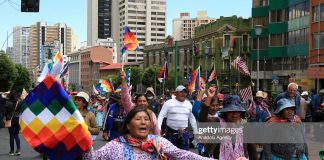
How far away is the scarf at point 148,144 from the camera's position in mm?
4234

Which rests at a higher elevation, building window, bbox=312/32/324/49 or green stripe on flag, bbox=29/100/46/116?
building window, bbox=312/32/324/49

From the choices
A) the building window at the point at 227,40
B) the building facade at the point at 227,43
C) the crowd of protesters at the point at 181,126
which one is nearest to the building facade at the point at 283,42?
the building facade at the point at 227,43

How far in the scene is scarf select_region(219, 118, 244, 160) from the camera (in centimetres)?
598

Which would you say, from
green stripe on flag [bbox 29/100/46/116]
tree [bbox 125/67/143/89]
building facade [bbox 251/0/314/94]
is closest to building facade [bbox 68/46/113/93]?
tree [bbox 125/67/143/89]

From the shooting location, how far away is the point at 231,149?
6.03 m

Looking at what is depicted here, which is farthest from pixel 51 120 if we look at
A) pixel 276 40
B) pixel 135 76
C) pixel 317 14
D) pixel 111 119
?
pixel 135 76

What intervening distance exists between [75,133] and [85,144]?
111 millimetres

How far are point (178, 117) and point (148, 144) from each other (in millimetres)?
5395

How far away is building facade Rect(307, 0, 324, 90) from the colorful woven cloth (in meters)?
40.3

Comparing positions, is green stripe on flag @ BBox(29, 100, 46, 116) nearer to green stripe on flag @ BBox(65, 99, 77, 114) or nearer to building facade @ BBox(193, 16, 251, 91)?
green stripe on flag @ BBox(65, 99, 77, 114)

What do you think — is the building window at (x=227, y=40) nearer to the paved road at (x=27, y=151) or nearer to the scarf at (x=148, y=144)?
the paved road at (x=27, y=151)

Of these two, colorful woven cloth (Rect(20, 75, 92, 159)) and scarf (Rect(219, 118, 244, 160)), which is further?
scarf (Rect(219, 118, 244, 160))

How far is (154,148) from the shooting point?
14.0ft

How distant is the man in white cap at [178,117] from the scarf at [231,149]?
3.44 m
